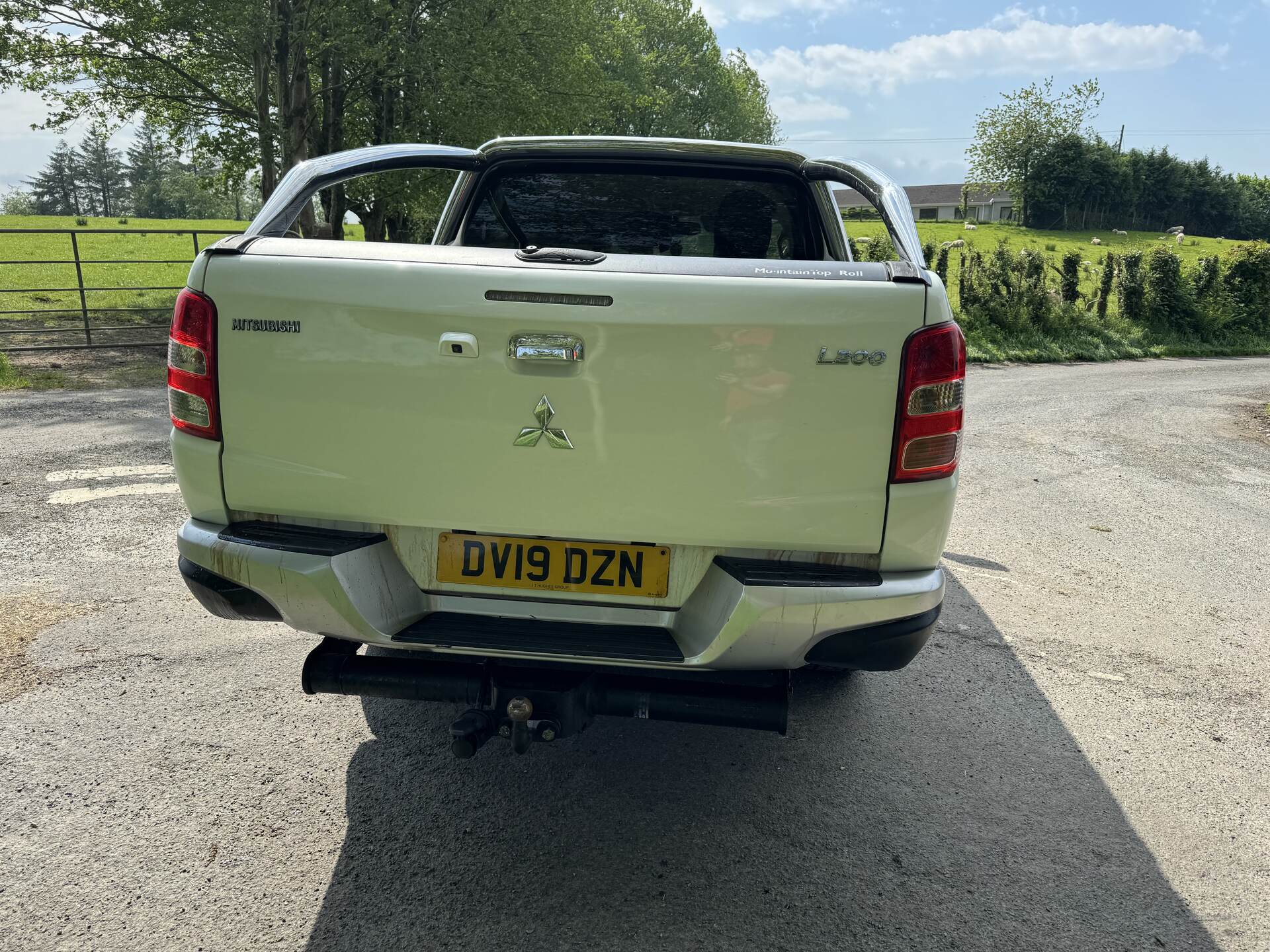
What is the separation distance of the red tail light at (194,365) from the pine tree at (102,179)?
128 meters

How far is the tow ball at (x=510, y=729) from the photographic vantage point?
239cm

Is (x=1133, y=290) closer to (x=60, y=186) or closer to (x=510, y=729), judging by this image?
(x=510, y=729)

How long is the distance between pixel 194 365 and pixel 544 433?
1000 millimetres

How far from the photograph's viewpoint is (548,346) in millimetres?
2234

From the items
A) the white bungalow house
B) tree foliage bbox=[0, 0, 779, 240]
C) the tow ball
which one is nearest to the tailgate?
the tow ball

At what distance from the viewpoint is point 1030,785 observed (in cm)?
301

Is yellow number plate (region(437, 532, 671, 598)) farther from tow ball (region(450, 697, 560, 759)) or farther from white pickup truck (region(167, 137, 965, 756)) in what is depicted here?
tow ball (region(450, 697, 560, 759))

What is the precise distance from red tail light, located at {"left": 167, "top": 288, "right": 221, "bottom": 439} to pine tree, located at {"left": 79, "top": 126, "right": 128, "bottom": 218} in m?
128

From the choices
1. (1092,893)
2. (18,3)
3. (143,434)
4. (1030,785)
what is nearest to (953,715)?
(1030,785)

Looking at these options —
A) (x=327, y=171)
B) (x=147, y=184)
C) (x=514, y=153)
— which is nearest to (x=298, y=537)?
(x=327, y=171)

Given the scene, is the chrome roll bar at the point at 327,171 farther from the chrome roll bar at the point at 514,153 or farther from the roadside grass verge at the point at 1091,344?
the roadside grass verge at the point at 1091,344

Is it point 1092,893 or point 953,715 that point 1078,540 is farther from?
point 1092,893

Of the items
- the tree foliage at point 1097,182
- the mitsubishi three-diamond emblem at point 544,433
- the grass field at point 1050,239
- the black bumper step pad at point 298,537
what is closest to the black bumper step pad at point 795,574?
the mitsubishi three-diamond emblem at point 544,433

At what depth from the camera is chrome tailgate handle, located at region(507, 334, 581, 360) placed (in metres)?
2.23
